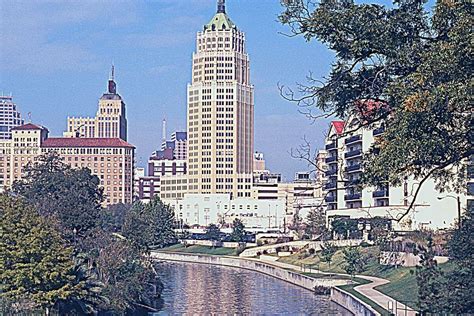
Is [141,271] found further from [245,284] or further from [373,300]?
[245,284]

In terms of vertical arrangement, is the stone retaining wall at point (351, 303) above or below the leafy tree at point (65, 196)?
below

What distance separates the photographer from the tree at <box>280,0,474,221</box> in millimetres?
15695

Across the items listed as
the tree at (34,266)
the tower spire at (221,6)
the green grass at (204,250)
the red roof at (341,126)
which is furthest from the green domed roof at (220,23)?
the tree at (34,266)

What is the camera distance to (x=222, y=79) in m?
180

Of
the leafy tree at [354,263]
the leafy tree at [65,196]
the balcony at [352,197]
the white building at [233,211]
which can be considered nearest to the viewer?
the leafy tree at [354,263]

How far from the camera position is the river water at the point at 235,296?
53.1 metres

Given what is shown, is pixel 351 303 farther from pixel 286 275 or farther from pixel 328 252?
pixel 286 275

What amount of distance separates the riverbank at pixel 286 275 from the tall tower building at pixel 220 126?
6617 cm

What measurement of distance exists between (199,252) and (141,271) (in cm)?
6199

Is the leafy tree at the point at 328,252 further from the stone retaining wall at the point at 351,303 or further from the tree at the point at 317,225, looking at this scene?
the tree at the point at 317,225

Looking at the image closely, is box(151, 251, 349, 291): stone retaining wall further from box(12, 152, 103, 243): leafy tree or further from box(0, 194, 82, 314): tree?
box(0, 194, 82, 314): tree

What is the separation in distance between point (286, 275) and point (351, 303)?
81.7 feet

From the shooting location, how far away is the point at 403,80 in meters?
16.7

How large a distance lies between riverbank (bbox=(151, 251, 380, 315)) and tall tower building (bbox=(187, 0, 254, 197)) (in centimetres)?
6617
